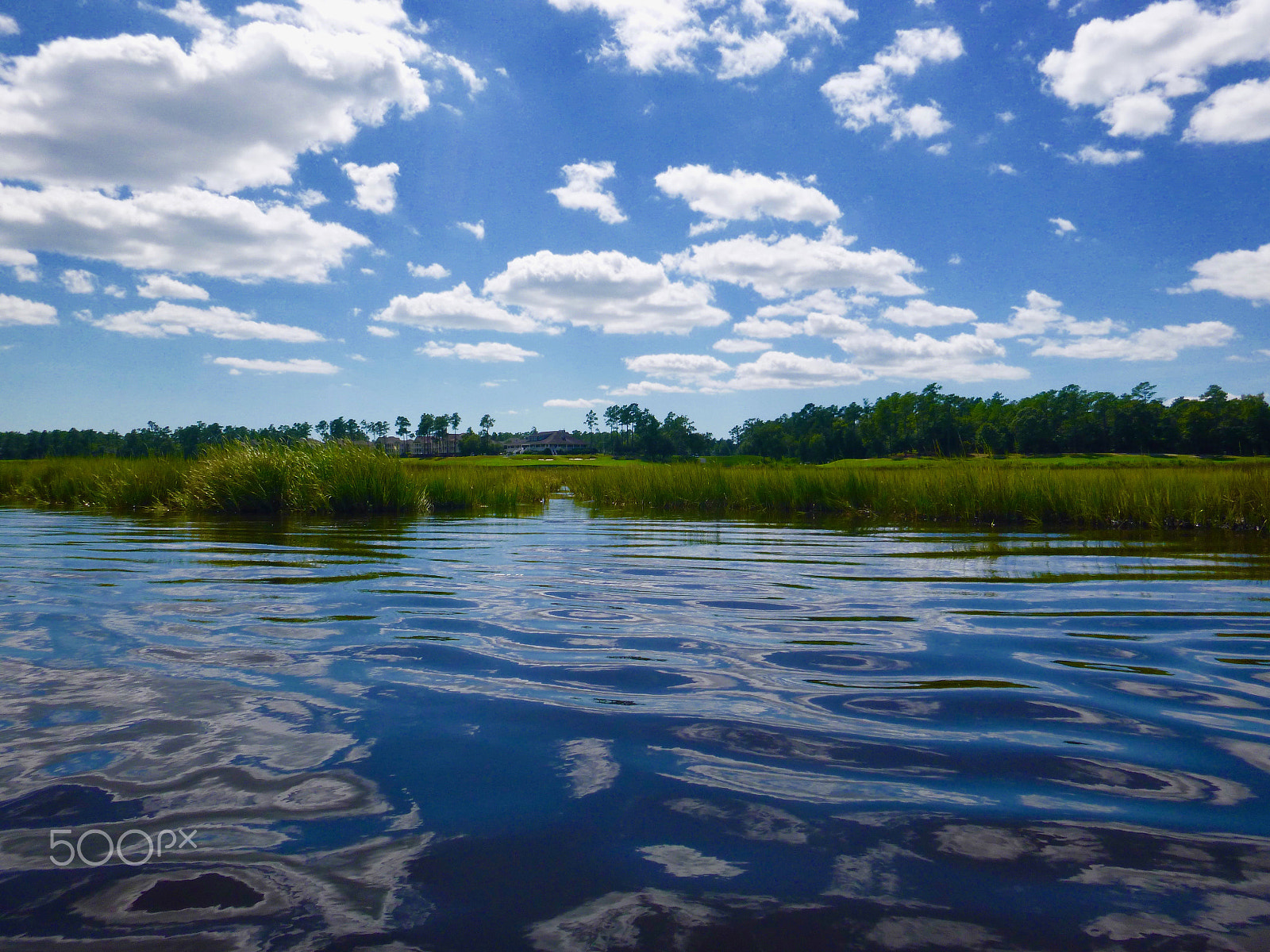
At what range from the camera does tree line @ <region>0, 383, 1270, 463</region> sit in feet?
238

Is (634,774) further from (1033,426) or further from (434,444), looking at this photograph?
(434,444)

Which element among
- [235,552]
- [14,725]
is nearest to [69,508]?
[235,552]

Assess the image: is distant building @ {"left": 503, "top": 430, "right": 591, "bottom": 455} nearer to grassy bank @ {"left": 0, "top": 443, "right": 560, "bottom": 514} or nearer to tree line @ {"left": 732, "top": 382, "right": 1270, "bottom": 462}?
tree line @ {"left": 732, "top": 382, "right": 1270, "bottom": 462}

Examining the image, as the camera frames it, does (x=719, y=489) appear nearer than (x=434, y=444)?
Yes

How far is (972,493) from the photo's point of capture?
41.0 feet

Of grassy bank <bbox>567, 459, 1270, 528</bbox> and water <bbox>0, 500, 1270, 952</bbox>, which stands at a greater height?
grassy bank <bbox>567, 459, 1270, 528</bbox>

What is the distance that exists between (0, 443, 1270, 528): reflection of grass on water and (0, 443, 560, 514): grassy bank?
3 centimetres

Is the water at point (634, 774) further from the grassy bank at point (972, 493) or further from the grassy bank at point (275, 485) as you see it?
the grassy bank at point (275, 485)

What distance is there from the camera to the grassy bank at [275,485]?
13.2m

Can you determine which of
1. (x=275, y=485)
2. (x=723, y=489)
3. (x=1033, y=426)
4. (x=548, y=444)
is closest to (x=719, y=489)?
(x=723, y=489)

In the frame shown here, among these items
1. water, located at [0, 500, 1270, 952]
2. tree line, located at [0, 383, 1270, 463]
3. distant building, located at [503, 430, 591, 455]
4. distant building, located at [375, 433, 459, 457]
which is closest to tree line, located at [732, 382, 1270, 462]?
tree line, located at [0, 383, 1270, 463]

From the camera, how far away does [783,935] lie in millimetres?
1382

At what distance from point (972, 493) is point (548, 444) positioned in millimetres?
148397

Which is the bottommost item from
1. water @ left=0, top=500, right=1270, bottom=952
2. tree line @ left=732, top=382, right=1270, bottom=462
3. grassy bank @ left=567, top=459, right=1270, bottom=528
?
water @ left=0, top=500, right=1270, bottom=952
